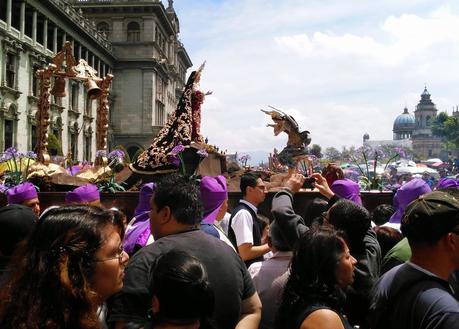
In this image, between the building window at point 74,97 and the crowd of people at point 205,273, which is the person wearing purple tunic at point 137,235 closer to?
the crowd of people at point 205,273

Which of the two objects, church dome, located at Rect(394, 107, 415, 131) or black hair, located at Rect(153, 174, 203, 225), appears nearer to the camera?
black hair, located at Rect(153, 174, 203, 225)

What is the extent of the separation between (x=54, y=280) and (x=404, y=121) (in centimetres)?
17030

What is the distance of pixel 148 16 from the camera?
5359cm

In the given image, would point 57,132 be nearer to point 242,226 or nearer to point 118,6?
point 118,6

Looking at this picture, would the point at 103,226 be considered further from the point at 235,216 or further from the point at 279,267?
the point at 235,216

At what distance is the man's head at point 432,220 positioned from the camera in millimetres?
2623

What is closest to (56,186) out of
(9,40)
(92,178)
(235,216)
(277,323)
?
(92,178)

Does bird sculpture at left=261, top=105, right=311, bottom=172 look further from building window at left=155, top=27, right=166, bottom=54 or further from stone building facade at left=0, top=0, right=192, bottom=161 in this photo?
building window at left=155, top=27, right=166, bottom=54

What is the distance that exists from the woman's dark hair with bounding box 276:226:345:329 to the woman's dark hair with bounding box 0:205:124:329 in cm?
107

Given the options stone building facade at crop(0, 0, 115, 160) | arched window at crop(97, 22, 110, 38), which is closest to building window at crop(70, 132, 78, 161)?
stone building facade at crop(0, 0, 115, 160)

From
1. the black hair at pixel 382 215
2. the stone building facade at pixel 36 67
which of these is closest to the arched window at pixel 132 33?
the stone building facade at pixel 36 67

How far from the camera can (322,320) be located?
2602mm

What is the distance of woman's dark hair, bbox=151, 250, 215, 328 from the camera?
2271 mm

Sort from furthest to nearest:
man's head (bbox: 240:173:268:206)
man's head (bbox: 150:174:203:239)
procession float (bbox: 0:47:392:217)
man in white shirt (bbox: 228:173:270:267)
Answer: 1. procession float (bbox: 0:47:392:217)
2. man's head (bbox: 240:173:268:206)
3. man in white shirt (bbox: 228:173:270:267)
4. man's head (bbox: 150:174:203:239)
